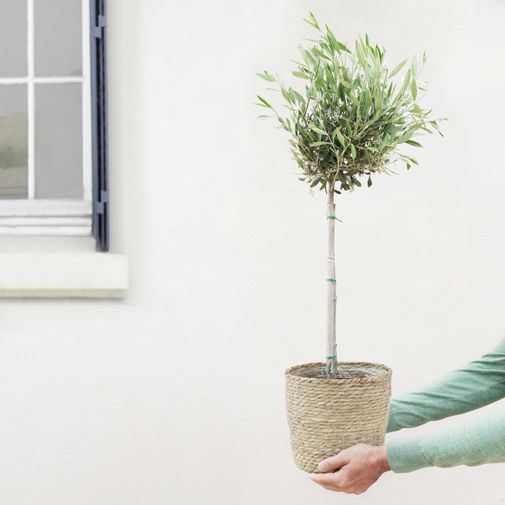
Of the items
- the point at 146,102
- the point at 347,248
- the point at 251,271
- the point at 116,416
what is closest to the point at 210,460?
the point at 116,416

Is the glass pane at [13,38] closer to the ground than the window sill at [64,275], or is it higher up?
higher up

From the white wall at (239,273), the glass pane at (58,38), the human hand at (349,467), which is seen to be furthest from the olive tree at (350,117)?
the glass pane at (58,38)

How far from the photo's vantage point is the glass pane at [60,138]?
246cm

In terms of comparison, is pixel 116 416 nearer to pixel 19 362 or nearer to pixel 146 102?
pixel 19 362

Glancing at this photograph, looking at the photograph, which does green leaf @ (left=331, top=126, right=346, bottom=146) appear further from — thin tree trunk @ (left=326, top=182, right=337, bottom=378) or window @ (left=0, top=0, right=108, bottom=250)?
window @ (left=0, top=0, right=108, bottom=250)

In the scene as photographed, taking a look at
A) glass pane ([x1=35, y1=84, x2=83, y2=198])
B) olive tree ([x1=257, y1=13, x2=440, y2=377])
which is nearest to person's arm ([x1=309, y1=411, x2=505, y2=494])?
olive tree ([x1=257, y1=13, x2=440, y2=377])

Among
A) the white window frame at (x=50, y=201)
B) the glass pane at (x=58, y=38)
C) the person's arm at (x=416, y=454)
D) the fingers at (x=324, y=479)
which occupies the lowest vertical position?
the fingers at (x=324, y=479)

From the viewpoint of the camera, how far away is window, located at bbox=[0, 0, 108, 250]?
2439 millimetres

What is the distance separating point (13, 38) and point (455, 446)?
72.5 inches

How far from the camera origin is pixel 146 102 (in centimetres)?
233

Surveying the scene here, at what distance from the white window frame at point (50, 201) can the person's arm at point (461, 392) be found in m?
1.18

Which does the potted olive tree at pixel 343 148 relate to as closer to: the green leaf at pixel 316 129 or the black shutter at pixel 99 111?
the green leaf at pixel 316 129

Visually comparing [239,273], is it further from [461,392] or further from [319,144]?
[319,144]

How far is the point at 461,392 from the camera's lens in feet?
5.23
